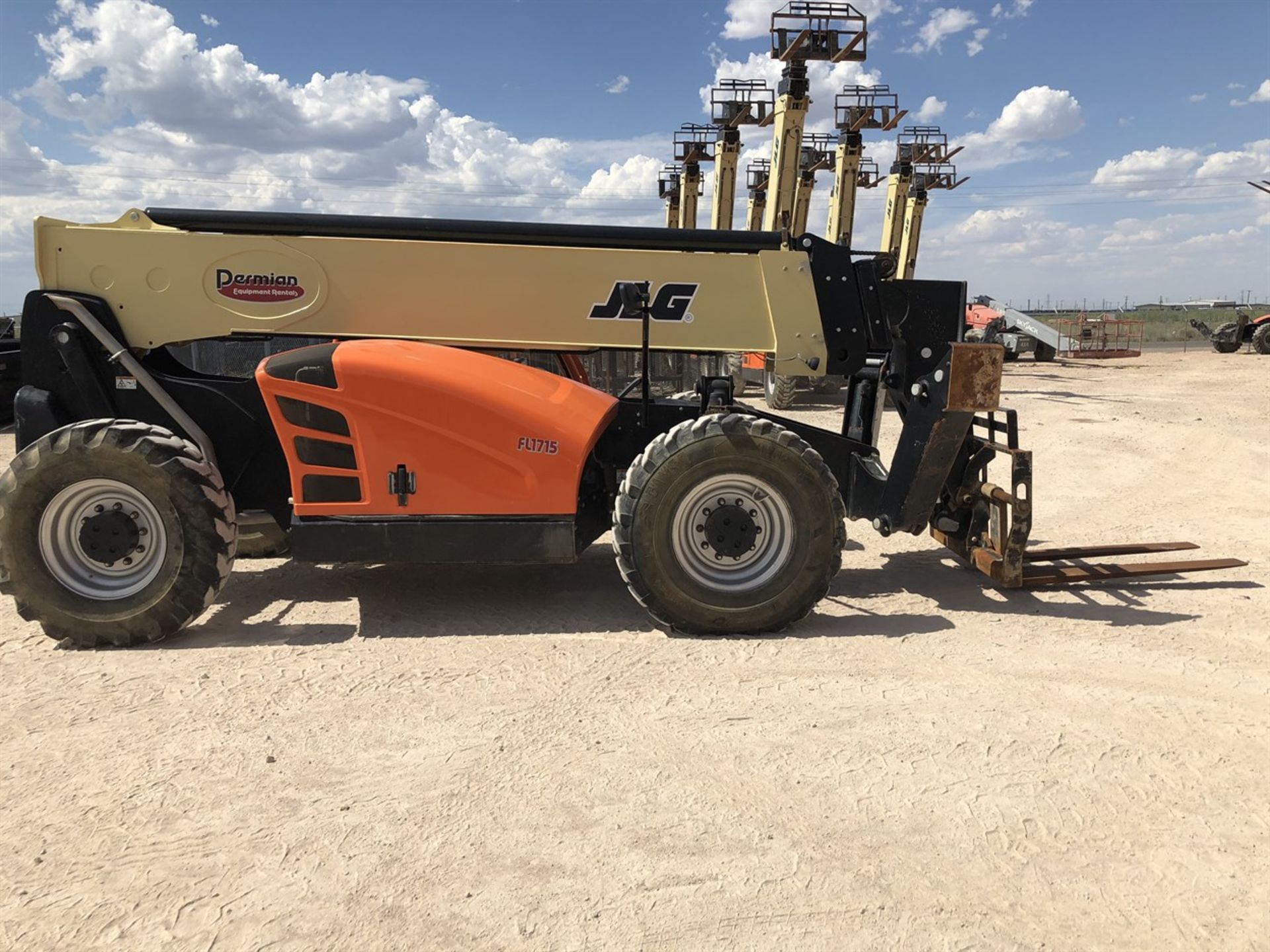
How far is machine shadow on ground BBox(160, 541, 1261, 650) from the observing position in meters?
5.18

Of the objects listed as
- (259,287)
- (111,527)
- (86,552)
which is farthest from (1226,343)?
(86,552)

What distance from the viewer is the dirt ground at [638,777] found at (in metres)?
2.70

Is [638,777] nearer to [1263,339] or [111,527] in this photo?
[111,527]

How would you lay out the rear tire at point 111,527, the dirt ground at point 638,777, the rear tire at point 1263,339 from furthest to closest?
the rear tire at point 1263,339 → the rear tire at point 111,527 → the dirt ground at point 638,777

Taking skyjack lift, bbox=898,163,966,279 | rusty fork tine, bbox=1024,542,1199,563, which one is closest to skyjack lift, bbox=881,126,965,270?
skyjack lift, bbox=898,163,966,279

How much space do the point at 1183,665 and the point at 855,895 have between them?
9.35 ft

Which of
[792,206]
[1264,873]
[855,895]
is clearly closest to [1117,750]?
[1264,873]

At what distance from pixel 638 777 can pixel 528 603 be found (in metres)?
2.37

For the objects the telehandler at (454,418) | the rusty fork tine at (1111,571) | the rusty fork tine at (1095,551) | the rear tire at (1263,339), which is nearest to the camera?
the telehandler at (454,418)

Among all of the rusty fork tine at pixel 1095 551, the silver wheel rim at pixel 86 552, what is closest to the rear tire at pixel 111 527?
the silver wheel rim at pixel 86 552

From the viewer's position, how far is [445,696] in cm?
421

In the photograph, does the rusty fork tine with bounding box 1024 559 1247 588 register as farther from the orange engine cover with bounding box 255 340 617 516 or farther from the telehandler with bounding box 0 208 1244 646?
the orange engine cover with bounding box 255 340 617 516

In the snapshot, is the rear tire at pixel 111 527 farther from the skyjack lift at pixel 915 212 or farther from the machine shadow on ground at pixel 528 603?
the skyjack lift at pixel 915 212

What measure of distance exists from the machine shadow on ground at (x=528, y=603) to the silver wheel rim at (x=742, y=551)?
0.41 meters
